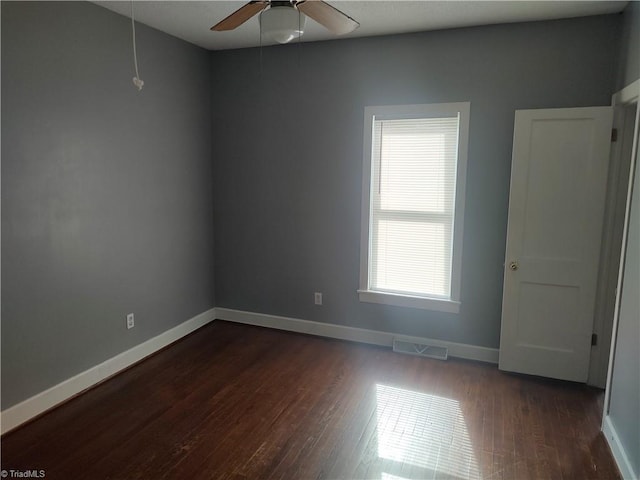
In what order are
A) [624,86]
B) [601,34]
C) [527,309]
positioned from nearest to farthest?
[624,86] → [601,34] → [527,309]

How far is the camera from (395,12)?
3051mm

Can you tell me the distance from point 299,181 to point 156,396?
2.13m

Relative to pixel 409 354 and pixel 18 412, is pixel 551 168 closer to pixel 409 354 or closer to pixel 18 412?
pixel 409 354

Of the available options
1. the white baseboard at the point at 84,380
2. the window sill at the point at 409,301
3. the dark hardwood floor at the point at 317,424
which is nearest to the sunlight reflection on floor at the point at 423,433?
the dark hardwood floor at the point at 317,424

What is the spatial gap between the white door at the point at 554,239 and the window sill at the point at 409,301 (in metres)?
0.44

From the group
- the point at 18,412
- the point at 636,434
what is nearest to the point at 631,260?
the point at 636,434

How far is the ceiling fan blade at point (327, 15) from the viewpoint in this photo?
1973mm

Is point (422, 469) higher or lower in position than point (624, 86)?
lower

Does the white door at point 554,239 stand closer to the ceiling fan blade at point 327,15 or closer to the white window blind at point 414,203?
the white window blind at point 414,203

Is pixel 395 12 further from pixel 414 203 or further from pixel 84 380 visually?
pixel 84 380

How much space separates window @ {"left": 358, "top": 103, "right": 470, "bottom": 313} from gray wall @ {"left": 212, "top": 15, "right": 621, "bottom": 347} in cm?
9

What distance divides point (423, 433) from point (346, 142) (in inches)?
93.2

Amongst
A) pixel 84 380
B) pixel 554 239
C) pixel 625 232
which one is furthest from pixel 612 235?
pixel 84 380

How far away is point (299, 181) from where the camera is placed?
4.02 meters
